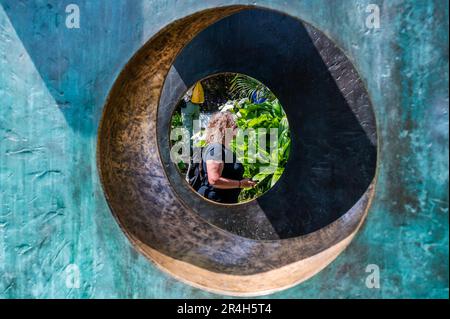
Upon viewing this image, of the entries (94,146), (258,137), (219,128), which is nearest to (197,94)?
(258,137)

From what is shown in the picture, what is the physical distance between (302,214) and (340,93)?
1.25 meters

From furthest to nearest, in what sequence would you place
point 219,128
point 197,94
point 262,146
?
point 197,94
point 262,146
point 219,128

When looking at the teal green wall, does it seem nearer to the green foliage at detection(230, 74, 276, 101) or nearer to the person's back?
the person's back

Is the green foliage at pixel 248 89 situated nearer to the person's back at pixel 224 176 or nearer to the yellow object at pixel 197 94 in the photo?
the yellow object at pixel 197 94

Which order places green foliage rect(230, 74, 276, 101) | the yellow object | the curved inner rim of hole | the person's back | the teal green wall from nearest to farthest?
1. the teal green wall
2. the person's back
3. the curved inner rim of hole
4. green foliage rect(230, 74, 276, 101)
5. the yellow object

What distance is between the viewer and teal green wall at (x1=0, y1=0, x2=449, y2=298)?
244 cm

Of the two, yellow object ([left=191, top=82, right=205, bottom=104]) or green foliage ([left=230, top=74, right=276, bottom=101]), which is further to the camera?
yellow object ([left=191, top=82, right=205, bottom=104])

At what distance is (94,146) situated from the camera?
289cm

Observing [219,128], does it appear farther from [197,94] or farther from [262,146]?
[197,94]

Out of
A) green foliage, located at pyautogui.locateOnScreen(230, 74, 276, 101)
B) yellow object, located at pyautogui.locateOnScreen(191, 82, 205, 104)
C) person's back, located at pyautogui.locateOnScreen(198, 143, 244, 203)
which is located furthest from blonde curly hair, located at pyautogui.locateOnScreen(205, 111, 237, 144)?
yellow object, located at pyautogui.locateOnScreen(191, 82, 205, 104)

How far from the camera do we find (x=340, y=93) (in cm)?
587

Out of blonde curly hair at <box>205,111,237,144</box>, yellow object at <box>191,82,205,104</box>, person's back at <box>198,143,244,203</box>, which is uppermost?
yellow object at <box>191,82,205,104</box>

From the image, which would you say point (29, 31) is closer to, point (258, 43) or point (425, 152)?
point (425, 152)
